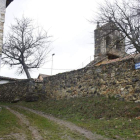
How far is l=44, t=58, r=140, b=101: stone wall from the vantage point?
859cm

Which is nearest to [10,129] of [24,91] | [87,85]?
[87,85]

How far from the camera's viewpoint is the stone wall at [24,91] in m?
13.3

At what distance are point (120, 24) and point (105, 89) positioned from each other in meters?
4.14

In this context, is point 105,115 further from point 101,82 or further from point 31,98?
point 31,98

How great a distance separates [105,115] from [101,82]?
9.09ft

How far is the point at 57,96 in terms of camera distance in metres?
12.3

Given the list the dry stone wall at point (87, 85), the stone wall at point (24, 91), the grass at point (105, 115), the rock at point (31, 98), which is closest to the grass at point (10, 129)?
the grass at point (105, 115)

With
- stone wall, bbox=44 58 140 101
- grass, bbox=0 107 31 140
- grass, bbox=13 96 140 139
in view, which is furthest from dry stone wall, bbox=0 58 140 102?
grass, bbox=0 107 31 140

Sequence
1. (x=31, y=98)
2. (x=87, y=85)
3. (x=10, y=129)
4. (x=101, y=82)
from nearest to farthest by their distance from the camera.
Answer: (x=10, y=129), (x=101, y=82), (x=87, y=85), (x=31, y=98)

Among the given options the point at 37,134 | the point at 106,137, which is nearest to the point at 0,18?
the point at 37,134

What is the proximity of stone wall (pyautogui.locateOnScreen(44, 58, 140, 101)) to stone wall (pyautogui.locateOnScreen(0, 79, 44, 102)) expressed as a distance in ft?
3.60

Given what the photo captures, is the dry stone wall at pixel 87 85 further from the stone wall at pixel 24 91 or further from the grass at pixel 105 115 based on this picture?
the grass at pixel 105 115

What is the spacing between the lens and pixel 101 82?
388 inches

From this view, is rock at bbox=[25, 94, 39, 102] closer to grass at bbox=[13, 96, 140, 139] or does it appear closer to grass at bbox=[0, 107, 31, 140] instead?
grass at bbox=[13, 96, 140, 139]
